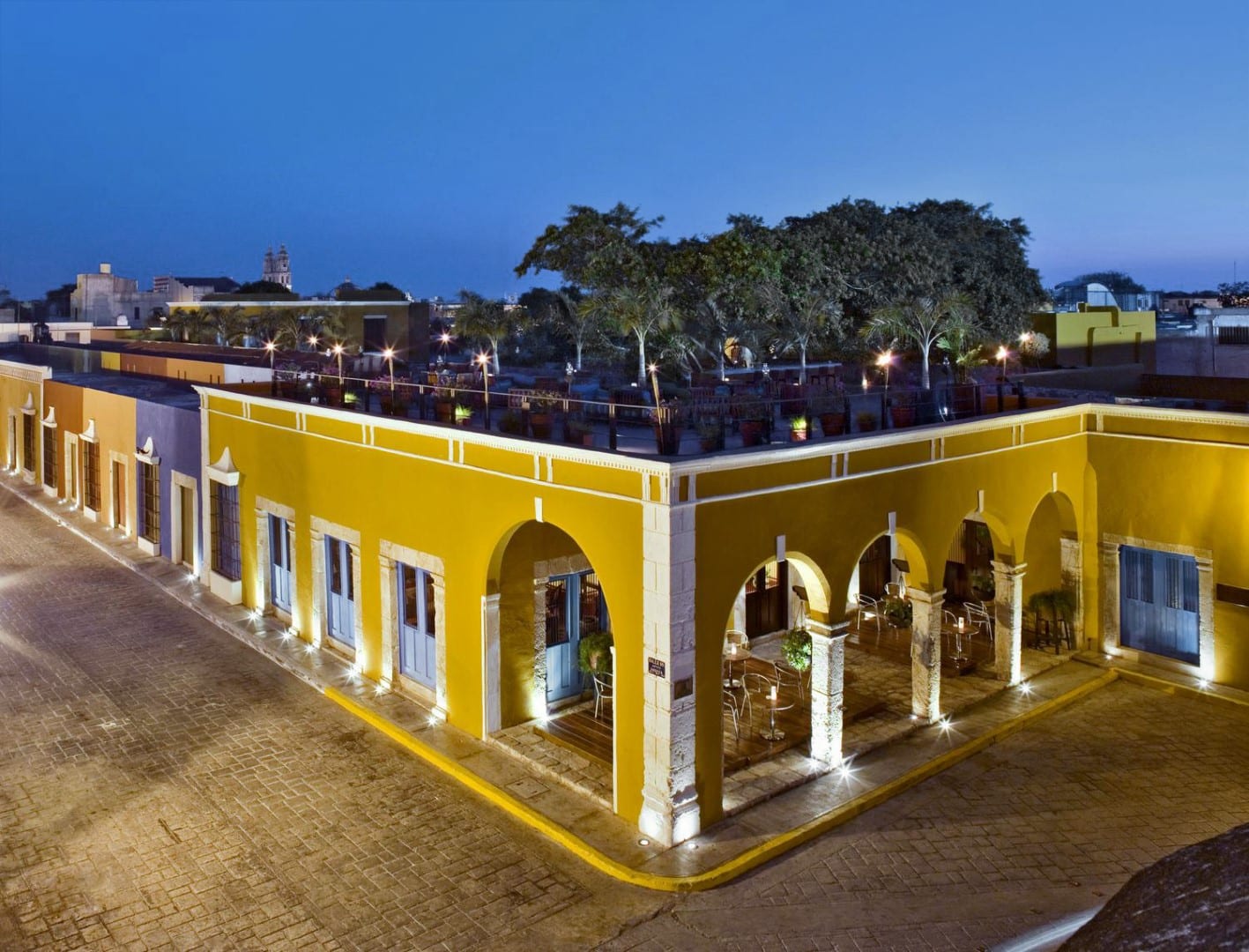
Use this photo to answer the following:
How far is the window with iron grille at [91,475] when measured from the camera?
2445 centimetres

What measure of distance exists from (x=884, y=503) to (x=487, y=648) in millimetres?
4821

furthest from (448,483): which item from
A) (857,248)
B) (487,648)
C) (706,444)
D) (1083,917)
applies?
(857,248)

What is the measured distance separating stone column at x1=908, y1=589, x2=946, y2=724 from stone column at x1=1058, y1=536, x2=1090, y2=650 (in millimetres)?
3607

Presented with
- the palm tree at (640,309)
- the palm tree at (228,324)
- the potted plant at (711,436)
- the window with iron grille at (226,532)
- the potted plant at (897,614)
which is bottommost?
the potted plant at (897,614)

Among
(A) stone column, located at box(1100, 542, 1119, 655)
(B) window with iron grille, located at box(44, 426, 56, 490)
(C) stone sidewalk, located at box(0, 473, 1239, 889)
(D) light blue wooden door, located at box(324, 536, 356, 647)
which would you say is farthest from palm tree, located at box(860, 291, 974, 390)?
(B) window with iron grille, located at box(44, 426, 56, 490)

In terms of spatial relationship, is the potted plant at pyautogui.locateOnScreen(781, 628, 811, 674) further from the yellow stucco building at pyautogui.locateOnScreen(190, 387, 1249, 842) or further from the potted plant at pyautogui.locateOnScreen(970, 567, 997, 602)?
the potted plant at pyautogui.locateOnScreen(970, 567, 997, 602)

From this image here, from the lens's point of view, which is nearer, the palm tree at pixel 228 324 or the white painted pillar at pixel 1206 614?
the white painted pillar at pixel 1206 614

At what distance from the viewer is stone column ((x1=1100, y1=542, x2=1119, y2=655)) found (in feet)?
48.6

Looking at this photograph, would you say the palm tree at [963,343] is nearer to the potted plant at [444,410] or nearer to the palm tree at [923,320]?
the palm tree at [923,320]

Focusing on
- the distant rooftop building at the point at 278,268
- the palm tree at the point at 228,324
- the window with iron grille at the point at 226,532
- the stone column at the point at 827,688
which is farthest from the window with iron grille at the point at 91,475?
the distant rooftop building at the point at 278,268

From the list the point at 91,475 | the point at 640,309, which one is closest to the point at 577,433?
the point at 640,309

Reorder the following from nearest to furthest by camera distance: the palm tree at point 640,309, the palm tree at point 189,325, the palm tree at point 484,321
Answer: the palm tree at point 640,309 < the palm tree at point 484,321 < the palm tree at point 189,325

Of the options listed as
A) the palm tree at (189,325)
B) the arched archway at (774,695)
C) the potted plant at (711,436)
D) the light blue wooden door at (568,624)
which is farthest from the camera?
the palm tree at (189,325)

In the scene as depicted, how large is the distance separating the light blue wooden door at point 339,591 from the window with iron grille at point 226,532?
10.5ft
